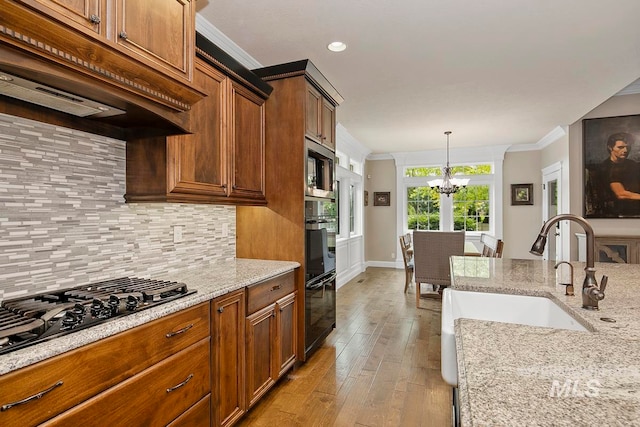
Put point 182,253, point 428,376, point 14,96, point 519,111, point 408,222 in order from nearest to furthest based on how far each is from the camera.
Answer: point 14,96 → point 182,253 → point 428,376 → point 519,111 → point 408,222

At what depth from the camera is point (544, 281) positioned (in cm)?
178

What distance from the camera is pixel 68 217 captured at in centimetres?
169

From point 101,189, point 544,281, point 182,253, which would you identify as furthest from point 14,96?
point 544,281

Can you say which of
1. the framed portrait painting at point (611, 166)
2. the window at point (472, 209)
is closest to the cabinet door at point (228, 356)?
the framed portrait painting at point (611, 166)

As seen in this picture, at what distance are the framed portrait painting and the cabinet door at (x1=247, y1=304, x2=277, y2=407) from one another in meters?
4.96

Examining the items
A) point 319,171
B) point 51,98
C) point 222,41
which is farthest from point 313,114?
point 51,98

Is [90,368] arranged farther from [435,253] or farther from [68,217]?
[435,253]

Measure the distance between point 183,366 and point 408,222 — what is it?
262 inches

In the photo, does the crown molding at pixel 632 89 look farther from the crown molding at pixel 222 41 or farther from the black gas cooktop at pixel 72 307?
the black gas cooktop at pixel 72 307

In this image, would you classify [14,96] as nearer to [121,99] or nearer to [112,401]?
[121,99]

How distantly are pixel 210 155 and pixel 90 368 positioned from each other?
132cm

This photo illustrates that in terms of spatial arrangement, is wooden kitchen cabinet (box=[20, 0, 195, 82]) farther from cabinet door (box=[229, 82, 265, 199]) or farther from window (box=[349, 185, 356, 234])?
window (box=[349, 185, 356, 234])

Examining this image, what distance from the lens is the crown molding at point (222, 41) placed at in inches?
96.5

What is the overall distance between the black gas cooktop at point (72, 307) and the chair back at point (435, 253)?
11.1 feet
